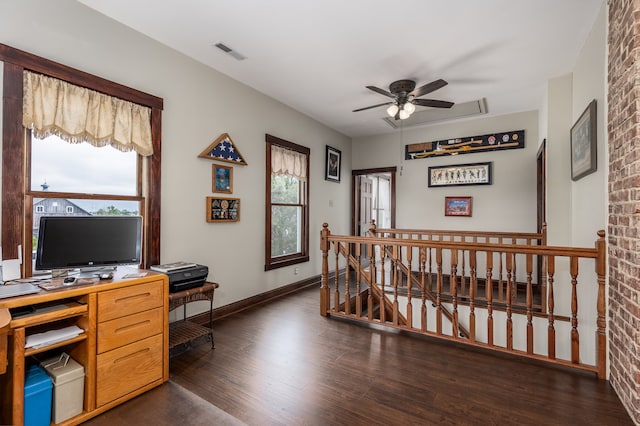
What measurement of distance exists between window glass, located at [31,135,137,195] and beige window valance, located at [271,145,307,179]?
1.98m

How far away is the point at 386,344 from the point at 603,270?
180 cm

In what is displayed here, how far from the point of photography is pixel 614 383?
2072 millimetres

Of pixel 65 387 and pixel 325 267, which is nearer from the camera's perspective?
pixel 65 387

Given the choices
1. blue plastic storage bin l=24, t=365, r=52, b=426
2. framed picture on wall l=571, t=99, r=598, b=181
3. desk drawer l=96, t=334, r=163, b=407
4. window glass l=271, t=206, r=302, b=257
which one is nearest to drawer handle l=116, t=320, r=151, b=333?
desk drawer l=96, t=334, r=163, b=407

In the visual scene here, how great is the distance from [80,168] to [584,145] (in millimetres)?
4547

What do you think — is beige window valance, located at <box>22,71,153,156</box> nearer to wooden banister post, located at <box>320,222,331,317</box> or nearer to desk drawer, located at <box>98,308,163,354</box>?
desk drawer, located at <box>98,308,163,354</box>

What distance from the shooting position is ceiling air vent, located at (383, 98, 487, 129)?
4.68 metres

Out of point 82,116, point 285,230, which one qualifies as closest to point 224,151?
point 82,116

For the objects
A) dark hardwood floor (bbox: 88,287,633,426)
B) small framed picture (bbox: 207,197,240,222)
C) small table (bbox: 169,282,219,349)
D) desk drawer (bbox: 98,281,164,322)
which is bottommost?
dark hardwood floor (bbox: 88,287,633,426)

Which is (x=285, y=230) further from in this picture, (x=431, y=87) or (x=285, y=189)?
(x=431, y=87)

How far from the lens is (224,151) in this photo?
3645 mm

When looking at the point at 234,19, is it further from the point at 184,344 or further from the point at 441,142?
the point at 441,142

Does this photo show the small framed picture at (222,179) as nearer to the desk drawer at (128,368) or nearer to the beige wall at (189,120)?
the beige wall at (189,120)

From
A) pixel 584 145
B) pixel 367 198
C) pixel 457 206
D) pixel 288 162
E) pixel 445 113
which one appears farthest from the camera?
pixel 367 198
